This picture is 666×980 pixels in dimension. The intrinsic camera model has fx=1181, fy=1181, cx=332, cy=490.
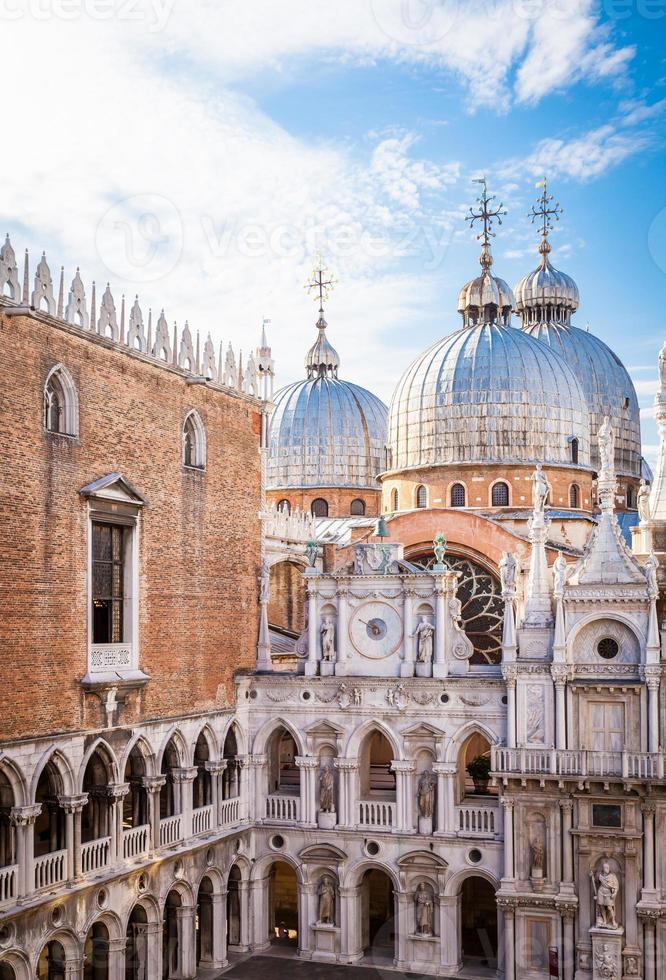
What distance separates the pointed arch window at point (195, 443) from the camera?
31672mm

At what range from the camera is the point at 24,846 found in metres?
24.1

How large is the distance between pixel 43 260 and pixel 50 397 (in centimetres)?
296

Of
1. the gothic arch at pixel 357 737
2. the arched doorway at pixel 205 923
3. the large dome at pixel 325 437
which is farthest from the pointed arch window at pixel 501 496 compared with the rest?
the arched doorway at pixel 205 923

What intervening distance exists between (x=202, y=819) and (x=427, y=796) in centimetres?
594

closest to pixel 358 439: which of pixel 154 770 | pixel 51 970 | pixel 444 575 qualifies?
pixel 444 575

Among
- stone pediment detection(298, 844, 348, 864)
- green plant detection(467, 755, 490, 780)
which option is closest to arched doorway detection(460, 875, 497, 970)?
green plant detection(467, 755, 490, 780)

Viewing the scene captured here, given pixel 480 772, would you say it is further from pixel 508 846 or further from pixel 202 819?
pixel 202 819

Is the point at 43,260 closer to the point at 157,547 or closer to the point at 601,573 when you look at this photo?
the point at 157,547

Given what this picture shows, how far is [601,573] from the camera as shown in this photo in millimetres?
30062

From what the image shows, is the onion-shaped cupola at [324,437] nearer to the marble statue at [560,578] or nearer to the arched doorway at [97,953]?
the marble statue at [560,578]

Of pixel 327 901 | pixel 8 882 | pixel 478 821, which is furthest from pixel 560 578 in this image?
pixel 8 882

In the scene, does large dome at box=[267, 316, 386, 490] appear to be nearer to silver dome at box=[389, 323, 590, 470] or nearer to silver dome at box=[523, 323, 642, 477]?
silver dome at box=[389, 323, 590, 470]

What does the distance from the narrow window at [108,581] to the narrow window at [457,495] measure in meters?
19.8

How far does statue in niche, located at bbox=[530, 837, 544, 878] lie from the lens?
29.5 metres
